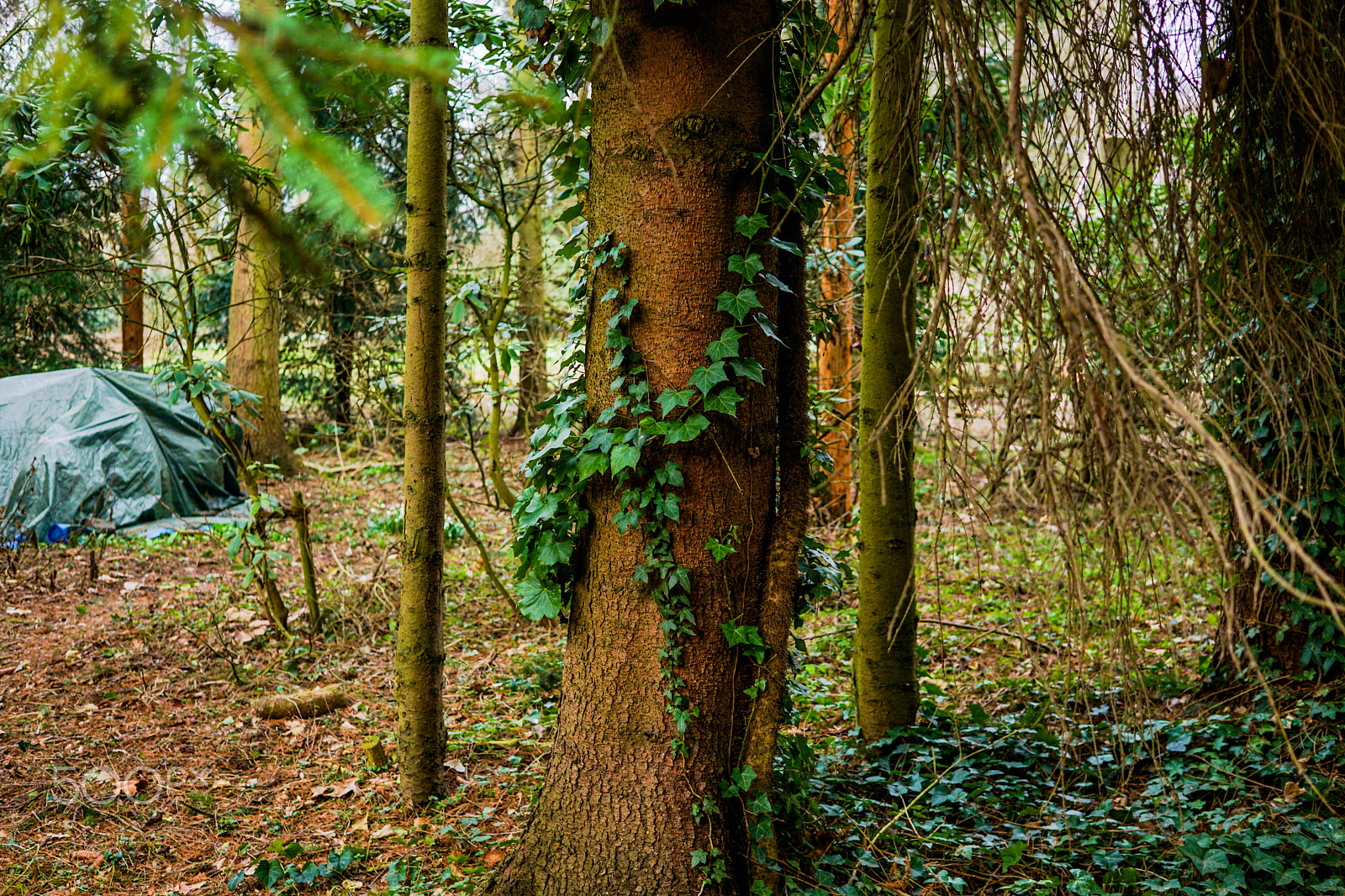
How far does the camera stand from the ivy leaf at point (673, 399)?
236 cm

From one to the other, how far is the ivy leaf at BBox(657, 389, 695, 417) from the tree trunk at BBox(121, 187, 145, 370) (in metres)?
1.32

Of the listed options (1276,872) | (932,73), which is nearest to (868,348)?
(932,73)

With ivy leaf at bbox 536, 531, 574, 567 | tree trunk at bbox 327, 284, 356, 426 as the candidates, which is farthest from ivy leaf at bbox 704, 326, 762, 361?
tree trunk at bbox 327, 284, 356, 426

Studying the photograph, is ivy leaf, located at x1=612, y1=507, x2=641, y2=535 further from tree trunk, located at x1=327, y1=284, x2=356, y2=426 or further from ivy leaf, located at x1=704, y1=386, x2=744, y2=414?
tree trunk, located at x1=327, y1=284, x2=356, y2=426

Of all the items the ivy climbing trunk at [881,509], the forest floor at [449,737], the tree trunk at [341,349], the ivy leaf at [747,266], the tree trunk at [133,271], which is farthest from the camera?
the tree trunk at [341,349]

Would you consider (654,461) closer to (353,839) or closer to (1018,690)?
(353,839)

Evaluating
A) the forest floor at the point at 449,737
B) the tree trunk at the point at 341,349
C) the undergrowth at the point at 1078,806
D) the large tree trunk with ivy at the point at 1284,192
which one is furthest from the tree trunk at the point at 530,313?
the large tree trunk with ivy at the point at 1284,192

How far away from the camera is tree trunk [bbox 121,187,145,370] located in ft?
10.5

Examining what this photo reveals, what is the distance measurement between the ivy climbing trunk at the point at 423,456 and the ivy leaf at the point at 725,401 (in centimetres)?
137

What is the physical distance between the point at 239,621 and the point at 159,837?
2.57m

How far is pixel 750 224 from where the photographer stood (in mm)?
2457

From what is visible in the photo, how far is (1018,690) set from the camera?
4.10 m

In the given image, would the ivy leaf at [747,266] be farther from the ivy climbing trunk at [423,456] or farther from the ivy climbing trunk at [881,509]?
the ivy climbing trunk at [423,456]

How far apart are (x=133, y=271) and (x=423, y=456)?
414 cm
